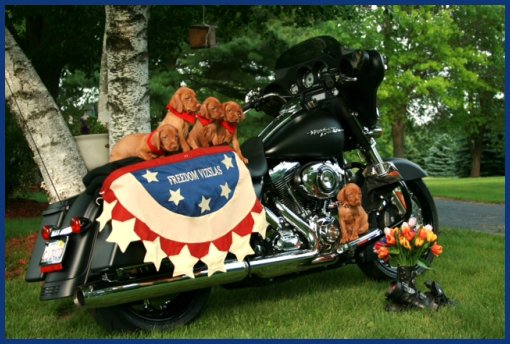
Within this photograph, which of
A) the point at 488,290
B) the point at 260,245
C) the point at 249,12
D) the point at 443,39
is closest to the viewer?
the point at 260,245

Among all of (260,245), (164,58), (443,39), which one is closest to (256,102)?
(260,245)

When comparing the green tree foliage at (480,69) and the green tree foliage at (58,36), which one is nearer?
the green tree foliage at (58,36)

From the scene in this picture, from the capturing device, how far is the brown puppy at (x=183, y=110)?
3543 mm

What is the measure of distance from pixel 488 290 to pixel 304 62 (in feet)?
6.90

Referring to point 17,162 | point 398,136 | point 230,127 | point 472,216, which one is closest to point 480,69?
point 398,136

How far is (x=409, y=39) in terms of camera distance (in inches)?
872

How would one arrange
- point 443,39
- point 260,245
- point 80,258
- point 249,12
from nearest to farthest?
point 80,258
point 260,245
point 249,12
point 443,39

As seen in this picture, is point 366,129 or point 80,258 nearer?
point 80,258

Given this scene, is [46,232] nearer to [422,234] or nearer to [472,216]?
[422,234]


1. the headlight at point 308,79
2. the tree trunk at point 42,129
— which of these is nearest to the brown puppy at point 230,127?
the headlight at point 308,79

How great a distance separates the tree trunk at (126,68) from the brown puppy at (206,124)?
153cm

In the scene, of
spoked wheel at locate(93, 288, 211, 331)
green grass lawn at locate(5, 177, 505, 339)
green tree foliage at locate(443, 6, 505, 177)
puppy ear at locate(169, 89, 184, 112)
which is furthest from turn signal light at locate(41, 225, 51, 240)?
green tree foliage at locate(443, 6, 505, 177)

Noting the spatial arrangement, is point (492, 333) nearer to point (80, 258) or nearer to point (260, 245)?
point (260, 245)

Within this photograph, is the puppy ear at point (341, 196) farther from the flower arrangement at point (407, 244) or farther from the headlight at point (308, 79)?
the headlight at point (308, 79)
